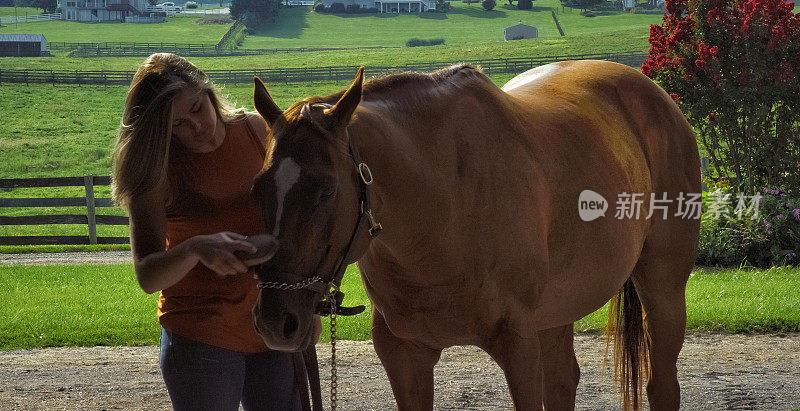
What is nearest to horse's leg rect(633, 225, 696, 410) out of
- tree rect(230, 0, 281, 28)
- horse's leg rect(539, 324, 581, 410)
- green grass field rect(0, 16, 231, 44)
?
horse's leg rect(539, 324, 581, 410)

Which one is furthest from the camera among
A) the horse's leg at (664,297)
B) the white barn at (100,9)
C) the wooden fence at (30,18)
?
the white barn at (100,9)

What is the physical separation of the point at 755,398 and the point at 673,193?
1.66m

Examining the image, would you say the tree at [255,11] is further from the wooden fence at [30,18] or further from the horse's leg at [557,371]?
the horse's leg at [557,371]

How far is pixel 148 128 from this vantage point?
2.00 m

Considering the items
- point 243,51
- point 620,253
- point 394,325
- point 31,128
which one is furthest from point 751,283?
point 243,51

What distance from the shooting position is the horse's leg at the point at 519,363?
2.23 metres

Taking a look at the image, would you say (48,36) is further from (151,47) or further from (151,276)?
(151,276)

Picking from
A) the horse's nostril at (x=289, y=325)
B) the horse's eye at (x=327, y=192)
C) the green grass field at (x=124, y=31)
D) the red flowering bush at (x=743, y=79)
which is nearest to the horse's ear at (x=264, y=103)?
the horse's eye at (x=327, y=192)

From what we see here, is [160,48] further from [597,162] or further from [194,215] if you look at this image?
[194,215]

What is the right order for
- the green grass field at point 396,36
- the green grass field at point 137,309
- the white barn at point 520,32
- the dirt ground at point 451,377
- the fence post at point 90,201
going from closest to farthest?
1. the dirt ground at point 451,377
2. the green grass field at point 137,309
3. the fence post at point 90,201
4. the green grass field at point 396,36
5. the white barn at point 520,32

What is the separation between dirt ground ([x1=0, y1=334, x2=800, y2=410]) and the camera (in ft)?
14.0

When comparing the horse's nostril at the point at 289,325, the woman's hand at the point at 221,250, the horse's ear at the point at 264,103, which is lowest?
the horse's nostril at the point at 289,325

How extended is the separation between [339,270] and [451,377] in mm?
3046

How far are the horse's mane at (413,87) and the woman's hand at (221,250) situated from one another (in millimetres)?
391
